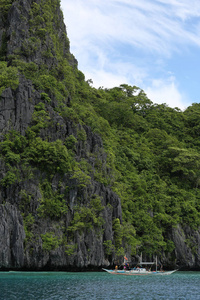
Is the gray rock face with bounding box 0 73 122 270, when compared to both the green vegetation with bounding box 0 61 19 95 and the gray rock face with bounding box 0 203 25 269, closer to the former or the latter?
the gray rock face with bounding box 0 203 25 269

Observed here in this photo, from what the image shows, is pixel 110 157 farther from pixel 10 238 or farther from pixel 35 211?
pixel 10 238

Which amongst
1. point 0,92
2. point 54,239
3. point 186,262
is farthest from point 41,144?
point 186,262

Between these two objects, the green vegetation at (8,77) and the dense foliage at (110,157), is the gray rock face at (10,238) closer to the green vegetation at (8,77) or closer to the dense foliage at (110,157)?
the dense foliage at (110,157)

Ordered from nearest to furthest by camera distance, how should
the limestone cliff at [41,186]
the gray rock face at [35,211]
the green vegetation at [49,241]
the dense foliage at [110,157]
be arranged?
the gray rock face at [35,211] < the limestone cliff at [41,186] < the green vegetation at [49,241] < the dense foliage at [110,157]

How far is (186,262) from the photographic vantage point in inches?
2224

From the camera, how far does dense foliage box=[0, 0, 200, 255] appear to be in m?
43.3

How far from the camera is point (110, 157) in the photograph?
5941 centimetres

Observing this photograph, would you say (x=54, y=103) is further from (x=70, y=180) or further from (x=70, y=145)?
(x=70, y=180)

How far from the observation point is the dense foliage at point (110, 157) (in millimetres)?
43312

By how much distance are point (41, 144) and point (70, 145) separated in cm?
576

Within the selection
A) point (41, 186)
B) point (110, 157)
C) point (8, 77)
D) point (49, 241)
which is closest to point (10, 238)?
point (49, 241)

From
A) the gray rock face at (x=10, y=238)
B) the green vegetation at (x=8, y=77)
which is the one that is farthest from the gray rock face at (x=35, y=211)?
the green vegetation at (x=8, y=77)

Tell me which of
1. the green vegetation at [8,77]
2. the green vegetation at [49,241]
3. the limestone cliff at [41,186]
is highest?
the green vegetation at [8,77]

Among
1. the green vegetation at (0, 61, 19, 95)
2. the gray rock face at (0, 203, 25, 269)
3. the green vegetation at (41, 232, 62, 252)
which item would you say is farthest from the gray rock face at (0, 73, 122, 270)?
the green vegetation at (0, 61, 19, 95)
